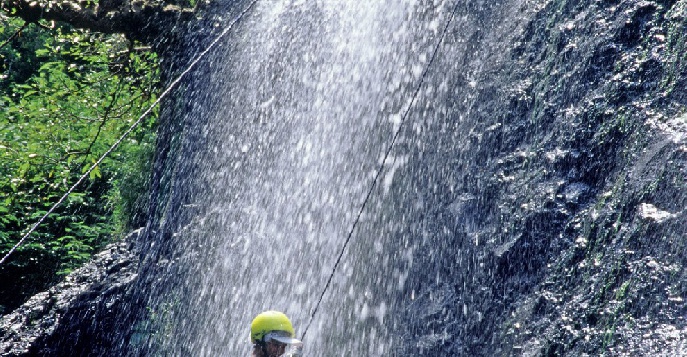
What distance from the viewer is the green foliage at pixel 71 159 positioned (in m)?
10.8

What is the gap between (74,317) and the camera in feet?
29.4

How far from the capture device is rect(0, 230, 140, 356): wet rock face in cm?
880

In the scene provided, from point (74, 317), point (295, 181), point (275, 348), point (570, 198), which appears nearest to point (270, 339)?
point (275, 348)

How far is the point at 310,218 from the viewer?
27.7ft

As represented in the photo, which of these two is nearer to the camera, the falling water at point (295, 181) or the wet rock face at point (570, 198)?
the wet rock face at point (570, 198)

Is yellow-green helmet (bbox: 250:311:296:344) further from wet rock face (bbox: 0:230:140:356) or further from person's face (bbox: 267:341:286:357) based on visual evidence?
wet rock face (bbox: 0:230:140:356)

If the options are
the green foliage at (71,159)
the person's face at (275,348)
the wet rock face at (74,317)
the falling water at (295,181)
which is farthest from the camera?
the green foliage at (71,159)

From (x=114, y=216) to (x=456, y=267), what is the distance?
6281 mm

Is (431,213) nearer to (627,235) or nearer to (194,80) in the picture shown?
(627,235)

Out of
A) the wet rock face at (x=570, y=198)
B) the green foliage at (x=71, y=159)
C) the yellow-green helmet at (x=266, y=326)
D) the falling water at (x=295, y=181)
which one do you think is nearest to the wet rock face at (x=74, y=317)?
the falling water at (x=295, y=181)

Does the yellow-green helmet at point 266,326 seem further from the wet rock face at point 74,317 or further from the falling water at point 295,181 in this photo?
the wet rock face at point 74,317

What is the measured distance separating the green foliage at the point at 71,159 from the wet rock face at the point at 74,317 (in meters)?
1.33

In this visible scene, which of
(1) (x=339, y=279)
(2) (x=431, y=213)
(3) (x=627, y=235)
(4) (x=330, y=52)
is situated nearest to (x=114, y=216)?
(4) (x=330, y=52)

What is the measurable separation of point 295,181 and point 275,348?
4.33 m
